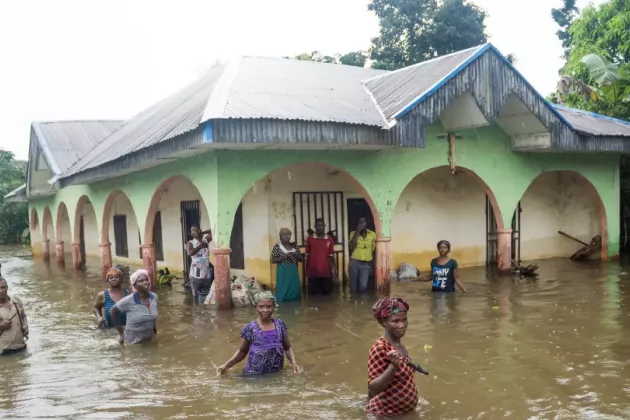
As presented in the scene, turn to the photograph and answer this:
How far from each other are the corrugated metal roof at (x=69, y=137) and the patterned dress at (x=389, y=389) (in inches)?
577

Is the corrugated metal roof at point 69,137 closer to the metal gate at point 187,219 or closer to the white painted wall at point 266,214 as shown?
the metal gate at point 187,219

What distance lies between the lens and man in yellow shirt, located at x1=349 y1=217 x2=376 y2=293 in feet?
35.5

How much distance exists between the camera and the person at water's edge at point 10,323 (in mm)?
6715

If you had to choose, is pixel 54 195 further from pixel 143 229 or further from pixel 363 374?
pixel 363 374

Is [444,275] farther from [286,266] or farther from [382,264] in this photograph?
[286,266]

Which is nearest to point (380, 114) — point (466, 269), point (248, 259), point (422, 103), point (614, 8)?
point (422, 103)

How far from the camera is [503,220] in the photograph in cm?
1228

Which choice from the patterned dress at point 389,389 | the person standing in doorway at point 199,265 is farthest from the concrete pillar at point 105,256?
the patterned dress at point 389,389

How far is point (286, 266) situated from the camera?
9984mm

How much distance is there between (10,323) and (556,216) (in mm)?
12839

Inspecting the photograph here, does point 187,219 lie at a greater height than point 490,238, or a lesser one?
greater

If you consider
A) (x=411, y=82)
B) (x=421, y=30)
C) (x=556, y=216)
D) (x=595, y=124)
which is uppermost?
(x=421, y=30)

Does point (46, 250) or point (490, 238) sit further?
point (46, 250)

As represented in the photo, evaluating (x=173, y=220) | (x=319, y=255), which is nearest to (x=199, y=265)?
(x=319, y=255)
